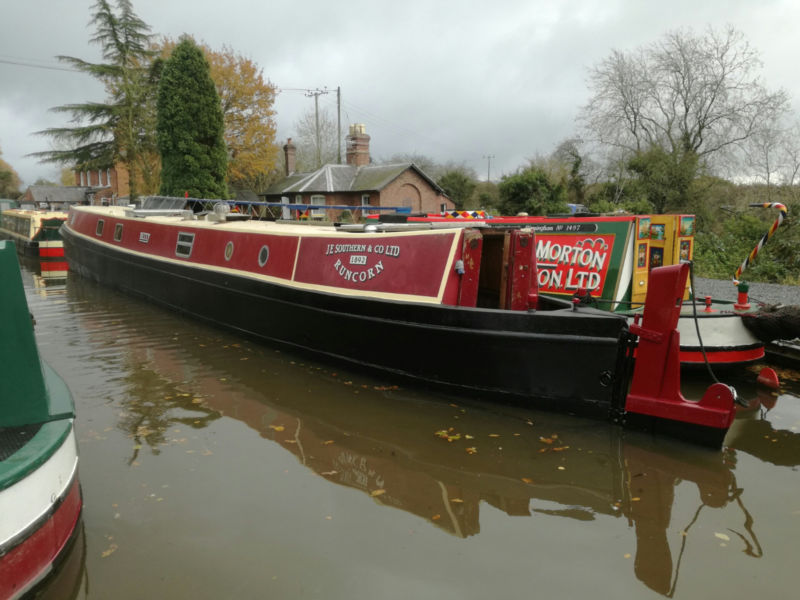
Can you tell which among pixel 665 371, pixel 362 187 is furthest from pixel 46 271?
pixel 665 371

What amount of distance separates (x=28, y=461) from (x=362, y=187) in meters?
28.5

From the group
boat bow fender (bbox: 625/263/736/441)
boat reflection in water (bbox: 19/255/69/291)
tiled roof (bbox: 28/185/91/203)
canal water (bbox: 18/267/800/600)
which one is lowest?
canal water (bbox: 18/267/800/600)

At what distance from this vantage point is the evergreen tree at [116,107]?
1129 inches

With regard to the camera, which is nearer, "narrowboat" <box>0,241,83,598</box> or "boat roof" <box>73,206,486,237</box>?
"narrowboat" <box>0,241,83,598</box>

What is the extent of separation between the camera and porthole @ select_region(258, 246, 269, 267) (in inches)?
314

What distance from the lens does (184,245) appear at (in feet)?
32.9

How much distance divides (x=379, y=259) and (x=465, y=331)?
1.49 meters

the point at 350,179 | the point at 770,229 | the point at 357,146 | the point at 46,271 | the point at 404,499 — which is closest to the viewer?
the point at 404,499

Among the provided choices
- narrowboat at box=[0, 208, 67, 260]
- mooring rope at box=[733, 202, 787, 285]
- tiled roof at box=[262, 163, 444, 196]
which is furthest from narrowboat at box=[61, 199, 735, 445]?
tiled roof at box=[262, 163, 444, 196]

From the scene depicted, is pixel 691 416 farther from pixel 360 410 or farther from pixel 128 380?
pixel 128 380

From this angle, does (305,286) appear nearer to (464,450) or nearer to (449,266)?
(449,266)

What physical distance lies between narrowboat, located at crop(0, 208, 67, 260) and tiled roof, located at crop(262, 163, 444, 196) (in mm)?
12571

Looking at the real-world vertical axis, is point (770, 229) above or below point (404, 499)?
above

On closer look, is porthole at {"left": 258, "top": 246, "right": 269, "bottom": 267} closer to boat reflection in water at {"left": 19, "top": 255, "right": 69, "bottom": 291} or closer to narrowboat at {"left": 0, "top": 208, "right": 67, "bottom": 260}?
boat reflection in water at {"left": 19, "top": 255, "right": 69, "bottom": 291}
